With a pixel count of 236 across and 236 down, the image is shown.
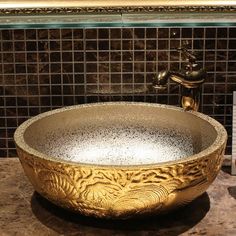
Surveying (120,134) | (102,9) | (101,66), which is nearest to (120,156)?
(120,134)

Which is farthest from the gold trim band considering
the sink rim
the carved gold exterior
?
the carved gold exterior

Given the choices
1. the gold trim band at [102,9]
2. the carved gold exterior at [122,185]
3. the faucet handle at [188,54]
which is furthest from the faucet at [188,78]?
the carved gold exterior at [122,185]

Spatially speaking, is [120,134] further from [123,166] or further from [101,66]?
[123,166]

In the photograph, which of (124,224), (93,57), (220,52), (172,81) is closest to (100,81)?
(93,57)

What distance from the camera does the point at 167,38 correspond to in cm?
119

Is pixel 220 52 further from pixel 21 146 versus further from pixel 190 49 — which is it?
pixel 21 146

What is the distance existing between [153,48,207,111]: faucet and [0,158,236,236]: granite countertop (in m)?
0.20

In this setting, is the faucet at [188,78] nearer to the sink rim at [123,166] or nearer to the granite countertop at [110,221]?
the sink rim at [123,166]

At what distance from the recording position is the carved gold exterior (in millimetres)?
855

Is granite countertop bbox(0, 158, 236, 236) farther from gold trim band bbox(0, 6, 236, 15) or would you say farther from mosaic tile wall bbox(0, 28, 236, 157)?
gold trim band bbox(0, 6, 236, 15)

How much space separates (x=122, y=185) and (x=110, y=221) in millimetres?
132

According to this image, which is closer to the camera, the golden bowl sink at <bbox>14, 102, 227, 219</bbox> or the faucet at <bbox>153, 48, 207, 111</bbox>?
the golden bowl sink at <bbox>14, 102, 227, 219</bbox>

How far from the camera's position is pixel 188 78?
3.64 feet

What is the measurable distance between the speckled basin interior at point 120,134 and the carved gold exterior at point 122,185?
201mm
